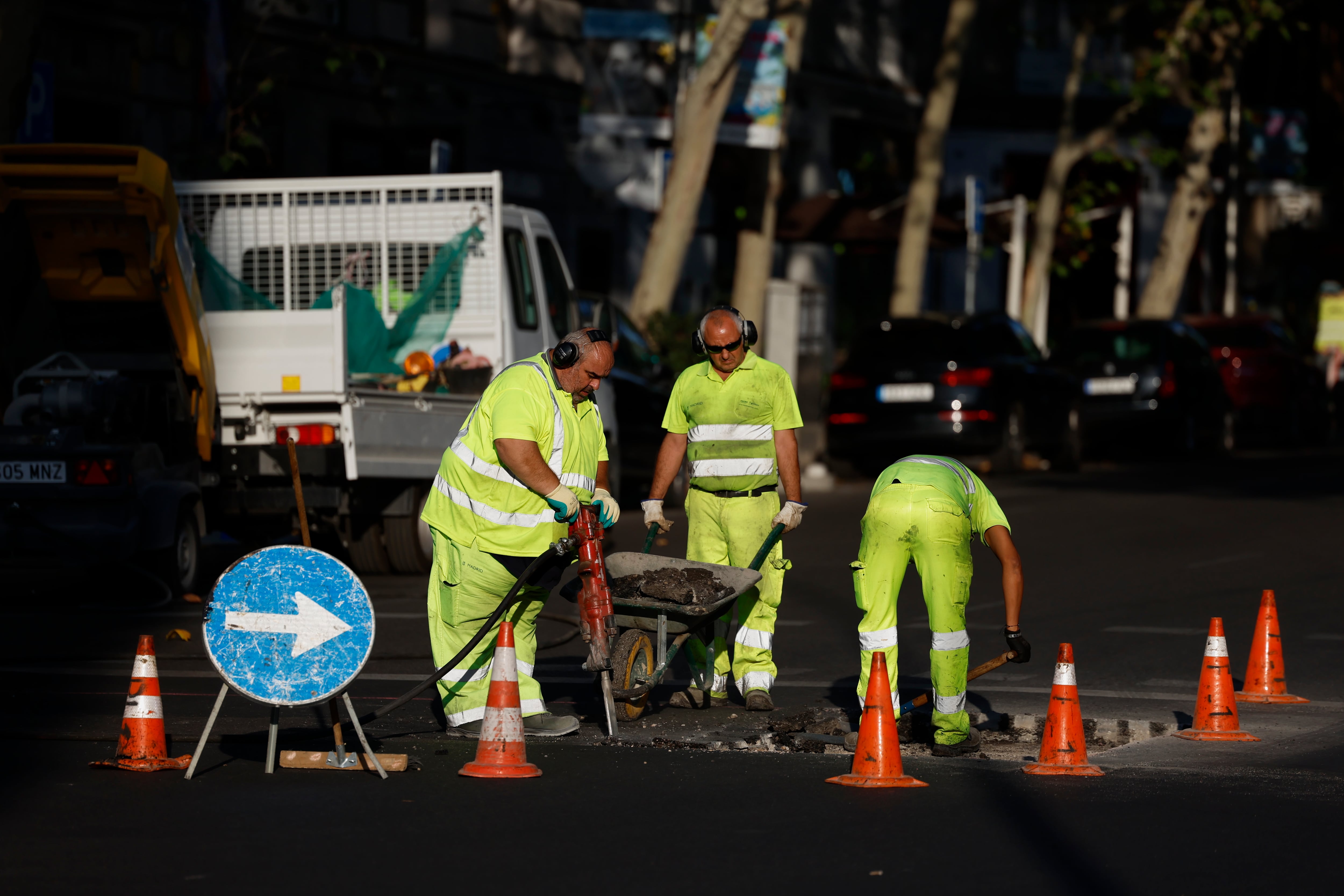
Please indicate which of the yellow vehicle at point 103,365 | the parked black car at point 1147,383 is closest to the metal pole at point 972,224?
the parked black car at point 1147,383

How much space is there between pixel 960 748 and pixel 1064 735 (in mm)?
699

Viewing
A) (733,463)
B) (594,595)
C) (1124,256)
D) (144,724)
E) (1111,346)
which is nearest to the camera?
(144,724)

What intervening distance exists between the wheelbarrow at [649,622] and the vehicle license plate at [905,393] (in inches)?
487

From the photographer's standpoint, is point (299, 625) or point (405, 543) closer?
point (299, 625)

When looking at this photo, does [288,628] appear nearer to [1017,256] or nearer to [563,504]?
[563,504]

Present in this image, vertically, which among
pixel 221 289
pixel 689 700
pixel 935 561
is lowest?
pixel 689 700

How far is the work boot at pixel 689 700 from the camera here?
8938 millimetres

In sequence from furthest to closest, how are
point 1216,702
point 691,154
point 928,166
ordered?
1. point 928,166
2. point 691,154
3. point 1216,702

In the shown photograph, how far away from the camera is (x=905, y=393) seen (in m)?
21.0

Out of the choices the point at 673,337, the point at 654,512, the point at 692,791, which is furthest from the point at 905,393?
the point at 692,791

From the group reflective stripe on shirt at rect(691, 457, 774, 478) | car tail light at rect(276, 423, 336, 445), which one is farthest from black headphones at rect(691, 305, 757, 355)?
car tail light at rect(276, 423, 336, 445)

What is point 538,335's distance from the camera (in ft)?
46.5

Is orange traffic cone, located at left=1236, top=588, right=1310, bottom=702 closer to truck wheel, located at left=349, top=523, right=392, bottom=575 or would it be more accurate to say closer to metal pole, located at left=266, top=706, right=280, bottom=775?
metal pole, located at left=266, top=706, right=280, bottom=775

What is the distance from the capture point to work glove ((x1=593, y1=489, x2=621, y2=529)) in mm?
7980
